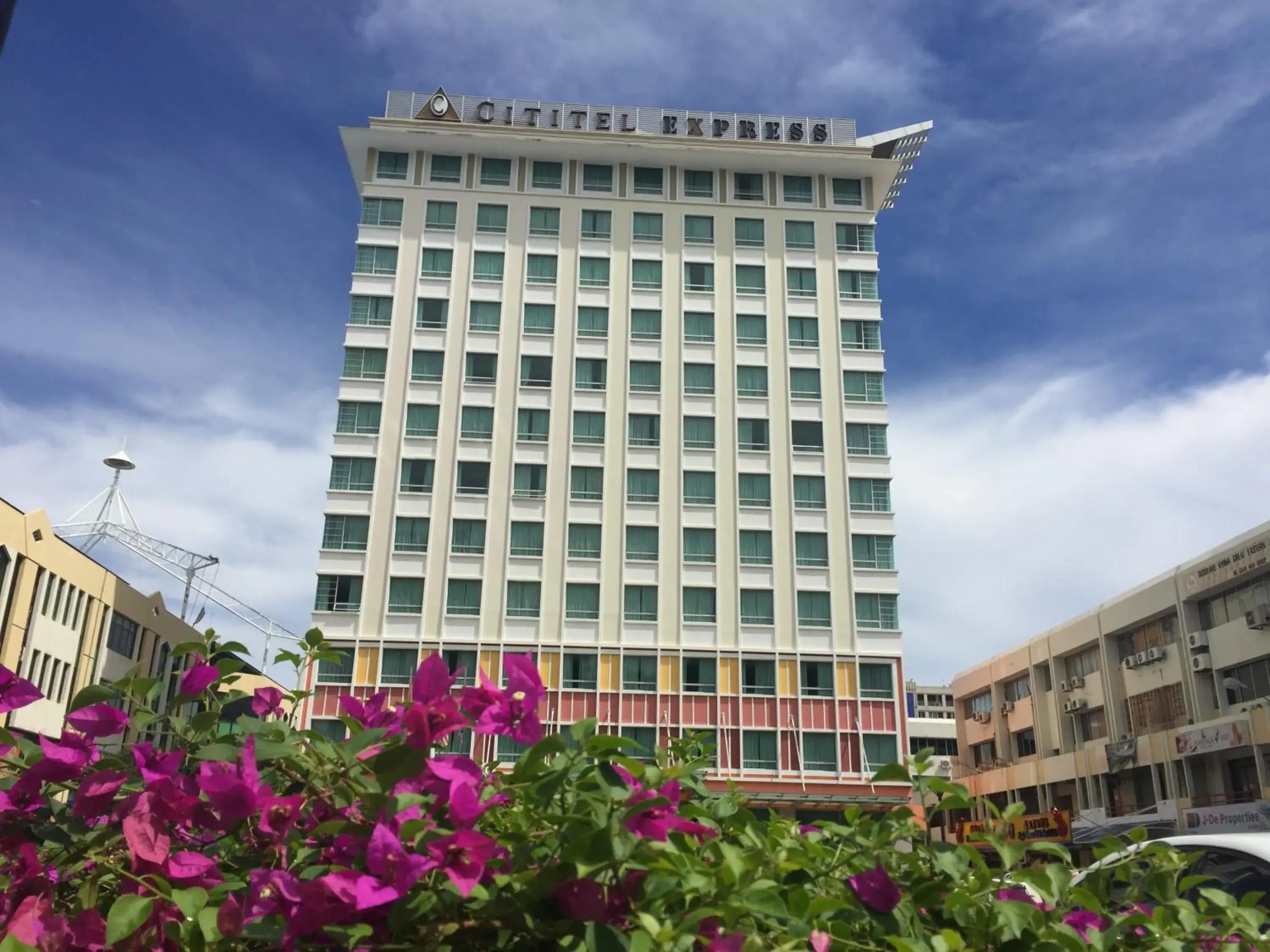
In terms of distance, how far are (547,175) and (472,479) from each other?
1370 centimetres

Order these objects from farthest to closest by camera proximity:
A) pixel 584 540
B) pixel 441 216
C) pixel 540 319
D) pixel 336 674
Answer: pixel 441 216, pixel 540 319, pixel 584 540, pixel 336 674

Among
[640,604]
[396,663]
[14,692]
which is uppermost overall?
[640,604]

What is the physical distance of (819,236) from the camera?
142ft

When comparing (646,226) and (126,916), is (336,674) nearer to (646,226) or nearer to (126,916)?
(646,226)

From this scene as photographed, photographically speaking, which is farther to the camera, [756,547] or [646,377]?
[646,377]

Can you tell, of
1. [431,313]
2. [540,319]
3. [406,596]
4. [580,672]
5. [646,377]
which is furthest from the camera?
[540,319]

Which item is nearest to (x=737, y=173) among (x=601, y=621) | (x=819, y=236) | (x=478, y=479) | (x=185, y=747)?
(x=819, y=236)

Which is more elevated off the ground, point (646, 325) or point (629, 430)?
point (646, 325)

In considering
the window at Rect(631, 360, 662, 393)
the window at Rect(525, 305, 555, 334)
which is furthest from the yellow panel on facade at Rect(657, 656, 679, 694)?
the window at Rect(525, 305, 555, 334)

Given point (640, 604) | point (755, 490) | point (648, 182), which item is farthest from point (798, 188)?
point (640, 604)

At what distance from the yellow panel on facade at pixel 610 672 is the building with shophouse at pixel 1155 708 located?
12.2 metres

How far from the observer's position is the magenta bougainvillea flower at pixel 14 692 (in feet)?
6.84

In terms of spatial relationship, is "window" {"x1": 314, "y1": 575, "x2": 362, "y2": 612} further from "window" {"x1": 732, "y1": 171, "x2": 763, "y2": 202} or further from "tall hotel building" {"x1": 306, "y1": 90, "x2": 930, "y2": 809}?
"window" {"x1": 732, "y1": 171, "x2": 763, "y2": 202}

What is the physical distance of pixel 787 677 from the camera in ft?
122
